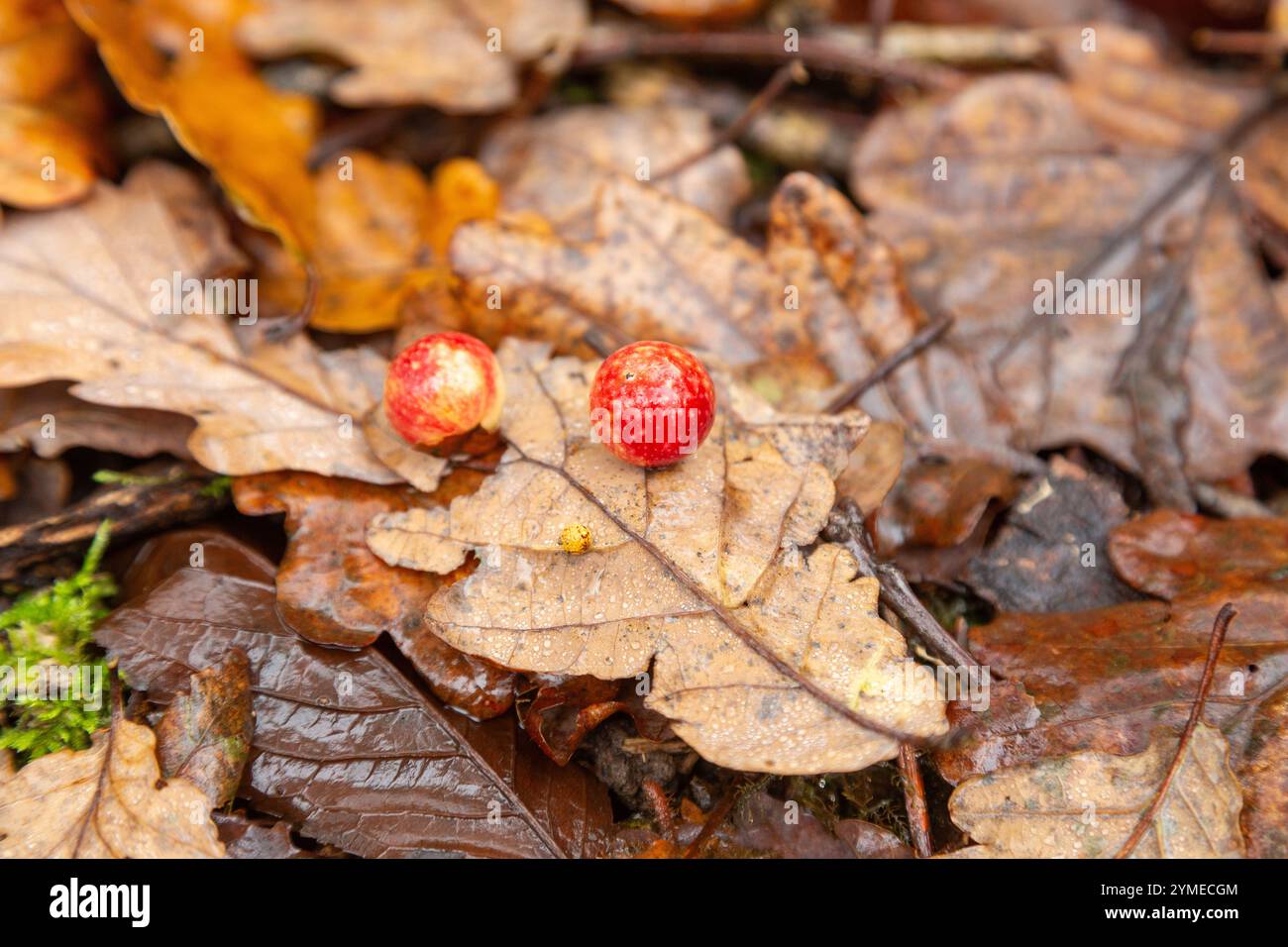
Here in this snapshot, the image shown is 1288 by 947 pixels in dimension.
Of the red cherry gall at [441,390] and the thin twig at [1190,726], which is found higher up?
the red cherry gall at [441,390]

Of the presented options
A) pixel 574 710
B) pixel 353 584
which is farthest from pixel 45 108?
pixel 574 710

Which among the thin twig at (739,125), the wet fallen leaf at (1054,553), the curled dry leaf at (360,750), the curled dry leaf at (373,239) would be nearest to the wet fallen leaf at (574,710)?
the curled dry leaf at (360,750)

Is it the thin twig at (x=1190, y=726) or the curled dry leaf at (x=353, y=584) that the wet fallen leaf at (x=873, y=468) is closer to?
the thin twig at (x=1190, y=726)

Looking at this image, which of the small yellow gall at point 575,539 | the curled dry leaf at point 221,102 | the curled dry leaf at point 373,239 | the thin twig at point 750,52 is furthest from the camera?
the thin twig at point 750,52

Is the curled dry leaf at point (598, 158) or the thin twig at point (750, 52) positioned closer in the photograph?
the curled dry leaf at point (598, 158)

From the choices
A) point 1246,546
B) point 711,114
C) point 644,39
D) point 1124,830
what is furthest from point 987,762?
point 644,39

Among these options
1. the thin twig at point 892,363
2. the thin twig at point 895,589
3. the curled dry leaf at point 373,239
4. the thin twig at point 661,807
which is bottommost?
the thin twig at point 661,807

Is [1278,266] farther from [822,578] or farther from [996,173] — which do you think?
[822,578]

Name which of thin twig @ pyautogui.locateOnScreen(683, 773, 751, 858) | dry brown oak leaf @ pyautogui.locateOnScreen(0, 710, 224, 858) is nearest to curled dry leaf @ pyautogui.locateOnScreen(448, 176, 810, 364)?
thin twig @ pyautogui.locateOnScreen(683, 773, 751, 858)
